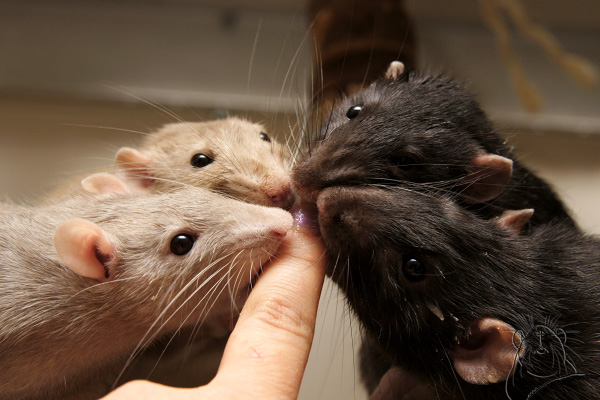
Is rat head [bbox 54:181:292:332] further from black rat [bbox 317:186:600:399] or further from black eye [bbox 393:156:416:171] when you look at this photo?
black eye [bbox 393:156:416:171]

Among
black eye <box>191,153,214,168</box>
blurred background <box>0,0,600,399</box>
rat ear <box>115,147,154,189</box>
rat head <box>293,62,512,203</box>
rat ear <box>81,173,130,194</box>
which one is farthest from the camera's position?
blurred background <box>0,0,600,399</box>

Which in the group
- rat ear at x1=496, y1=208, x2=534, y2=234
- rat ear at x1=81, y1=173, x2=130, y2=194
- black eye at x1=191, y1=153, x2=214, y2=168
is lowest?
rat ear at x1=496, y1=208, x2=534, y2=234

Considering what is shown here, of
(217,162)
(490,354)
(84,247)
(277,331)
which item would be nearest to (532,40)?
(217,162)

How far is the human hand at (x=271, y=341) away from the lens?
143cm

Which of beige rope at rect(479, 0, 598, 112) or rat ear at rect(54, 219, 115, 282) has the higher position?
beige rope at rect(479, 0, 598, 112)

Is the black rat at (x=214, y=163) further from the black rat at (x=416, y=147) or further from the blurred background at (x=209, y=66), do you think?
the blurred background at (x=209, y=66)

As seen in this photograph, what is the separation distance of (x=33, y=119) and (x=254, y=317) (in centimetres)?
358

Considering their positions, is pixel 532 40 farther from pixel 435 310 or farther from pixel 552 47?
pixel 435 310

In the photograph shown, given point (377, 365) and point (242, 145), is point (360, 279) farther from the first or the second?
point (242, 145)

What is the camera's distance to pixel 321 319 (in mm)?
2414

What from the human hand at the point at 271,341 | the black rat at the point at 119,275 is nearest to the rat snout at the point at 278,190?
the black rat at the point at 119,275

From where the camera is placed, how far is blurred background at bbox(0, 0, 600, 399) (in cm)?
436

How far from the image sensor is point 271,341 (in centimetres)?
160

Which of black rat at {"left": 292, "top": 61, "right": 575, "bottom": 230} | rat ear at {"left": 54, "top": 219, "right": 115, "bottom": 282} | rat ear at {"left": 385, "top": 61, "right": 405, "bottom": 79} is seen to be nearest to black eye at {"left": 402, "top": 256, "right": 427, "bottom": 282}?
black rat at {"left": 292, "top": 61, "right": 575, "bottom": 230}
